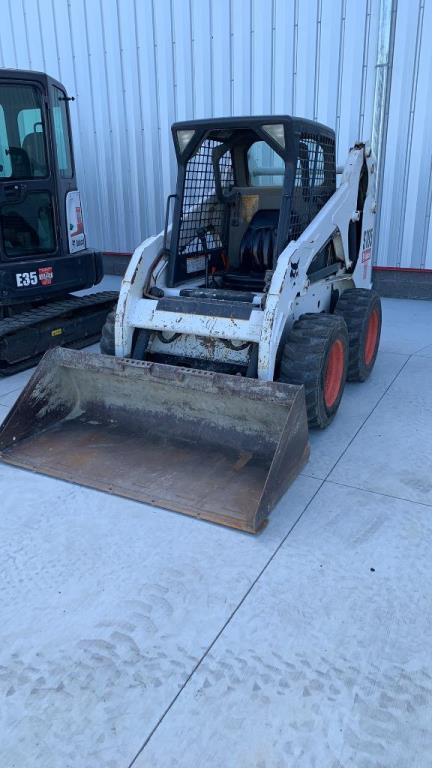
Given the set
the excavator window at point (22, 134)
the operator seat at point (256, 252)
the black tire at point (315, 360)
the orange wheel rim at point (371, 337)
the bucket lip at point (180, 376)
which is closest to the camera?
the bucket lip at point (180, 376)

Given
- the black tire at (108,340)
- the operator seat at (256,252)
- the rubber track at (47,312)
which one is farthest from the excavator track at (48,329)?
the operator seat at (256,252)

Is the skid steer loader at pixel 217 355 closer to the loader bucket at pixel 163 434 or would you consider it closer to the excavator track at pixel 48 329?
the loader bucket at pixel 163 434

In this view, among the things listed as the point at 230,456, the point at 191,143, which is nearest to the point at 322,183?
the point at 191,143

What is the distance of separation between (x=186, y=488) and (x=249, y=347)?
1050 mm

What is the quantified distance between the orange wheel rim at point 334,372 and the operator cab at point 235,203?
2.13ft

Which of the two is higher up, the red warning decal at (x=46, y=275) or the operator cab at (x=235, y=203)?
the operator cab at (x=235, y=203)

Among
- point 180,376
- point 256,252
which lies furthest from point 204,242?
point 180,376

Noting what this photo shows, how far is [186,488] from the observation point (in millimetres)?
2969

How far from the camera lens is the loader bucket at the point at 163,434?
2.88m

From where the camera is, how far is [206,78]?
24.7ft

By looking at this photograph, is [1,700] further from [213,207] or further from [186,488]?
[213,207]

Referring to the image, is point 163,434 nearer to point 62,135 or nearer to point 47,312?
point 47,312

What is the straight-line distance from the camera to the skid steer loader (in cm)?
306

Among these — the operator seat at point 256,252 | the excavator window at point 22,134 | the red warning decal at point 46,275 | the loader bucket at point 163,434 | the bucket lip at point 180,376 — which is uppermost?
the excavator window at point 22,134
